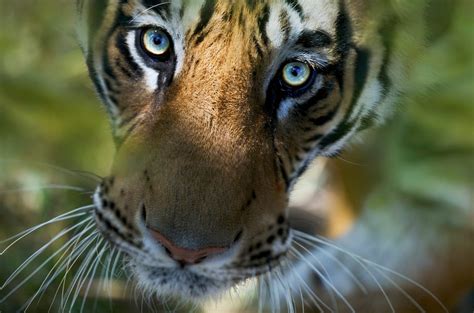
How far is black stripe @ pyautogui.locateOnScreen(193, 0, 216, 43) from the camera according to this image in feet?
3.02

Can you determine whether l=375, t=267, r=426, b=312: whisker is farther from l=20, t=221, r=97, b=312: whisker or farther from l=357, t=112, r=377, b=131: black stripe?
l=20, t=221, r=97, b=312: whisker

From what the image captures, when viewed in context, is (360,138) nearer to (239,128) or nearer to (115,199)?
(239,128)

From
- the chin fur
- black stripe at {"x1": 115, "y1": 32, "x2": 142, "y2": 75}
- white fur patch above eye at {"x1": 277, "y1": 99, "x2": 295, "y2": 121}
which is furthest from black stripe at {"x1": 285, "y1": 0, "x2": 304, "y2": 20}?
the chin fur

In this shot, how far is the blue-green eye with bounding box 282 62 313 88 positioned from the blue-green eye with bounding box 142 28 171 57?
0.16 meters

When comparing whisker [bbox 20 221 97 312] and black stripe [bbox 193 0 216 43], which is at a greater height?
black stripe [bbox 193 0 216 43]

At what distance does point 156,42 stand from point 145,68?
1.6 inches

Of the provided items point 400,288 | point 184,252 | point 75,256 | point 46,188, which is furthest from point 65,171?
point 400,288

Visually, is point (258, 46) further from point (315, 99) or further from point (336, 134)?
point (336, 134)

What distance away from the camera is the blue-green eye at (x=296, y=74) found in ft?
3.20

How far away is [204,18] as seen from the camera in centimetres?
92

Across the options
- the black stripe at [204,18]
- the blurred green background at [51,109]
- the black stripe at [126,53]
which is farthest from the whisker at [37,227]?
the black stripe at [204,18]

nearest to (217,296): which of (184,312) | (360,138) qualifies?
(184,312)

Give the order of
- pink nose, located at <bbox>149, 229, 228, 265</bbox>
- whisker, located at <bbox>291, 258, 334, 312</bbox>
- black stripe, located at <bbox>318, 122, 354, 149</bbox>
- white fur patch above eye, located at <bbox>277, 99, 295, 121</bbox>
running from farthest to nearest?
whisker, located at <bbox>291, 258, 334, 312</bbox>, black stripe, located at <bbox>318, 122, 354, 149</bbox>, white fur patch above eye, located at <bbox>277, 99, 295, 121</bbox>, pink nose, located at <bbox>149, 229, 228, 265</bbox>

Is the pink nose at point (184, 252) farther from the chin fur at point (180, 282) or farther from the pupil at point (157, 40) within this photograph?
the pupil at point (157, 40)
